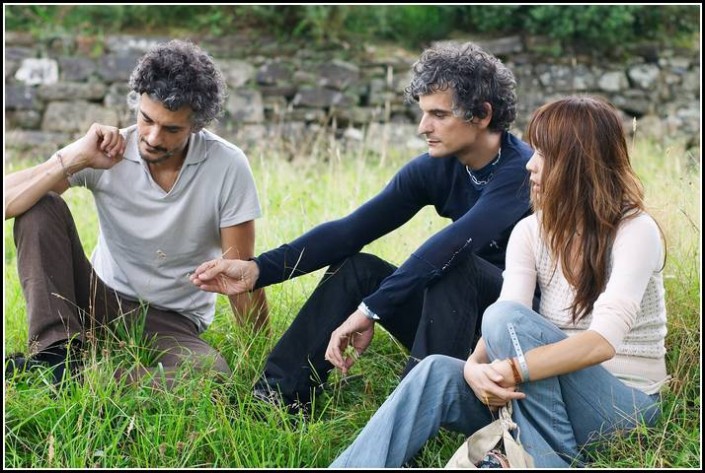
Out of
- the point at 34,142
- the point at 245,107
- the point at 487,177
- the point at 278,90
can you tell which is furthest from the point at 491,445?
the point at 34,142

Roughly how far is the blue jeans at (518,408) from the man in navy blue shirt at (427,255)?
346mm

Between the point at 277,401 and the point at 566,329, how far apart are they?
1119mm

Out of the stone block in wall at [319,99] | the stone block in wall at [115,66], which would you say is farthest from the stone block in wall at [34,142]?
the stone block in wall at [319,99]

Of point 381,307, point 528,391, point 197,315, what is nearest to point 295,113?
point 197,315

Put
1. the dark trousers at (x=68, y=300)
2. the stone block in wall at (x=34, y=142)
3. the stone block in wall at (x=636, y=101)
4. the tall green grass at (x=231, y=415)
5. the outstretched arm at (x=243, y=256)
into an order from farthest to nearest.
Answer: the stone block in wall at (x=636, y=101)
the stone block in wall at (x=34, y=142)
the outstretched arm at (x=243, y=256)
the dark trousers at (x=68, y=300)
the tall green grass at (x=231, y=415)

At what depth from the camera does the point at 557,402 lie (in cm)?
297

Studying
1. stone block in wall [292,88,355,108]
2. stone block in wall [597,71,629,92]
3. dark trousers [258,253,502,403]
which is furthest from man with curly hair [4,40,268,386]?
stone block in wall [597,71,629,92]

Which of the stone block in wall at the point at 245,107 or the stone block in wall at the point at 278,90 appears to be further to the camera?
the stone block in wall at the point at 278,90

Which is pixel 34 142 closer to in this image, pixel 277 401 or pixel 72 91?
pixel 72 91

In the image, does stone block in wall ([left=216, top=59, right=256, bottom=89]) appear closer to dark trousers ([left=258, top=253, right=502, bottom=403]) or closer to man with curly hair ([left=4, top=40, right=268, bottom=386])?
man with curly hair ([left=4, top=40, right=268, bottom=386])

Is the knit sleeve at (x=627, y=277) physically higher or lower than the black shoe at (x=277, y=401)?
higher

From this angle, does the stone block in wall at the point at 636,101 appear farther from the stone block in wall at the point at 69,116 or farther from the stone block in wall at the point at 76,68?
the stone block in wall at the point at 76,68

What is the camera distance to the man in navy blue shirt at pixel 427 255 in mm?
3428

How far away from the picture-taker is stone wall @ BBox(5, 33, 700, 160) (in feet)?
32.0
